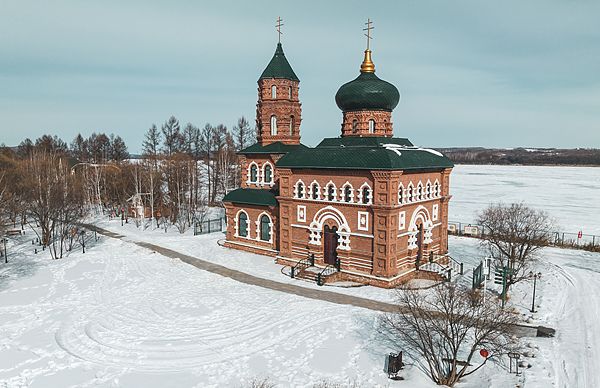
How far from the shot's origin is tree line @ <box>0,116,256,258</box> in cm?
2628

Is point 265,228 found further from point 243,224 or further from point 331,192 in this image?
point 331,192

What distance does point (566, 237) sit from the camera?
31312 millimetres

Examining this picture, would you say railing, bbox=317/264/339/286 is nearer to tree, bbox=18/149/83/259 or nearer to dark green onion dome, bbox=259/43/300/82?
dark green onion dome, bbox=259/43/300/82

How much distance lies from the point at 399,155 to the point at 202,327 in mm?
11336

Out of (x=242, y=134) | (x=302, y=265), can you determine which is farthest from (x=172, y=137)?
(x=302, y=265)

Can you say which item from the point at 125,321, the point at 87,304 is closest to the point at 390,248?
the point at 125,321

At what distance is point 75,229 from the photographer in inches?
1072

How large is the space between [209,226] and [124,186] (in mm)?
15599

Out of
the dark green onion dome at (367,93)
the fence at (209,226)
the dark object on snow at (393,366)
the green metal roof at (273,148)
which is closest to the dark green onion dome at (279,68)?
the green metal roof at (273,148)

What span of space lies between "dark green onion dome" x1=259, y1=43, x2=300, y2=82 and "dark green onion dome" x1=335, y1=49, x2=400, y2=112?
178 inches

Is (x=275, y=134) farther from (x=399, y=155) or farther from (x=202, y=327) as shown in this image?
(x=202, y=327)

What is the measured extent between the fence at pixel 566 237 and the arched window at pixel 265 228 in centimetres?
1377

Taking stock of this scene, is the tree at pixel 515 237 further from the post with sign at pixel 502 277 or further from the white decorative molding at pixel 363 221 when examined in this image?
the white decorative molding at pixel 363 221

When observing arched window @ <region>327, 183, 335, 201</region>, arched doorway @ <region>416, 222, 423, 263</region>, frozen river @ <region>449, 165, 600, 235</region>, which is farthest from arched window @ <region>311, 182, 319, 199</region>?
frozen river @ <region>449, 165, 600, 235</region>
